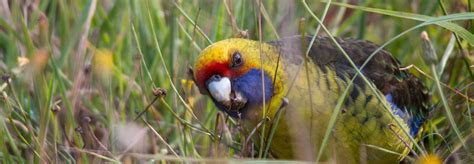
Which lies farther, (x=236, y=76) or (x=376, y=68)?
(x=376, y=68)

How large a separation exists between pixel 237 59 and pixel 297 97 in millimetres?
210

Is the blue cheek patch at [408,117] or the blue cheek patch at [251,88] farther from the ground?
the blue cheek patch at [251,88]

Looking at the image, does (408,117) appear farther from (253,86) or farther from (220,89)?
(220,89)

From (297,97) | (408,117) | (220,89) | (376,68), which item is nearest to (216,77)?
(220,89)

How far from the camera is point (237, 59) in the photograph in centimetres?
270

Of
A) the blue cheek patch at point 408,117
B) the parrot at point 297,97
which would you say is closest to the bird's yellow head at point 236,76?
the parrot at point 297,97

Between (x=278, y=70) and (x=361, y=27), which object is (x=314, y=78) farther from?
(x=361, y=27)

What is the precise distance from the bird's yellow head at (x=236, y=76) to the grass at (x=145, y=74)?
0.30 feet

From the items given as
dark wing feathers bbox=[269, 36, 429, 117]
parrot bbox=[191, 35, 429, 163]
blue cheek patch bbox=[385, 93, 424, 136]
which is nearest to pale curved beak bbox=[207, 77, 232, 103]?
parrot bbox=[191, 35, 429, 163]

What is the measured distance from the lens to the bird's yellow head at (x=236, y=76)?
2.62 meters

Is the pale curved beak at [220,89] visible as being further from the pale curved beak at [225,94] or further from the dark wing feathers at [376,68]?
the dark wing feathers at [376,68]

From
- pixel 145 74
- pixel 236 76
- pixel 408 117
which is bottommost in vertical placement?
pixel 408 117

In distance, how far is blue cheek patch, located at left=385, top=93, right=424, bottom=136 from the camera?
3000mm

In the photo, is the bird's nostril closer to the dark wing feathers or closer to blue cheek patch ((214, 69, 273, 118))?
blue cheek patch ((214, 69, 273, 118))
